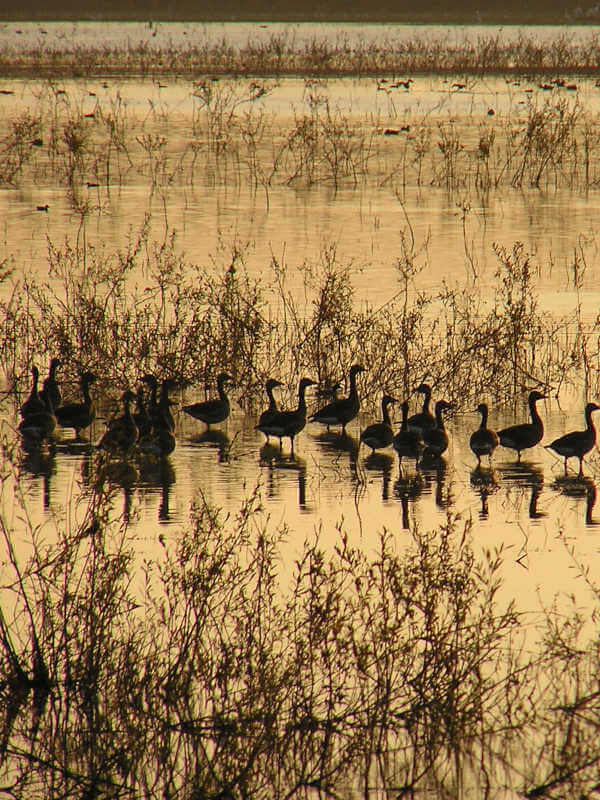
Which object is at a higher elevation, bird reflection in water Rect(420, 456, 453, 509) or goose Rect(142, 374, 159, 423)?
goose Rect(142, 374, 159, 423)

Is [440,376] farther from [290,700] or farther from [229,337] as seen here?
[290,700]

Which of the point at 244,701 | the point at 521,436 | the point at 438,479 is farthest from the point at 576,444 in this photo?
the point at 244,701

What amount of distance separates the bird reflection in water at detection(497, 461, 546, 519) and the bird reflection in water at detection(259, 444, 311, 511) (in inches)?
63.7

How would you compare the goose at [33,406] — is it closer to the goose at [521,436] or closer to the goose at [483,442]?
the goose at [483,442]

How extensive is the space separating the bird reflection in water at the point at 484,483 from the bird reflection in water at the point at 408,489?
0.42 m

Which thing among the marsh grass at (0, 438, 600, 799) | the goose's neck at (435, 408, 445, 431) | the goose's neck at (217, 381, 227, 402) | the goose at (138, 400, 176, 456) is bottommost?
the marsh grass at (0, 438, 600, 799)

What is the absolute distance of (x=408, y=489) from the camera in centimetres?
1055

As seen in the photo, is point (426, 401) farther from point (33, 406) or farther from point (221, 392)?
point (33, 406)

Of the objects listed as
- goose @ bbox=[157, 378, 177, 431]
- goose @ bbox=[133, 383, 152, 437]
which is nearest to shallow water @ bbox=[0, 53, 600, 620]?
goose @ bbox=[157, 378, 177, 431]

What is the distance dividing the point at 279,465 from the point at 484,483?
5.72ft

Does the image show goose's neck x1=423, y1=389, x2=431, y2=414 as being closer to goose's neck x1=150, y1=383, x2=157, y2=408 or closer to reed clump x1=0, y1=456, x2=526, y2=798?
goose's neck x1=150, y1=383, x2=157, y2=408

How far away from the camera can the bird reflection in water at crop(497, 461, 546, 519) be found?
34.5 feet

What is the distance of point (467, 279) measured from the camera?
58.5 ft


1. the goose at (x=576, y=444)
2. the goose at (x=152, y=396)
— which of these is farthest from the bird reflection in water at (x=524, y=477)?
the goose at (x=152, y=396)
